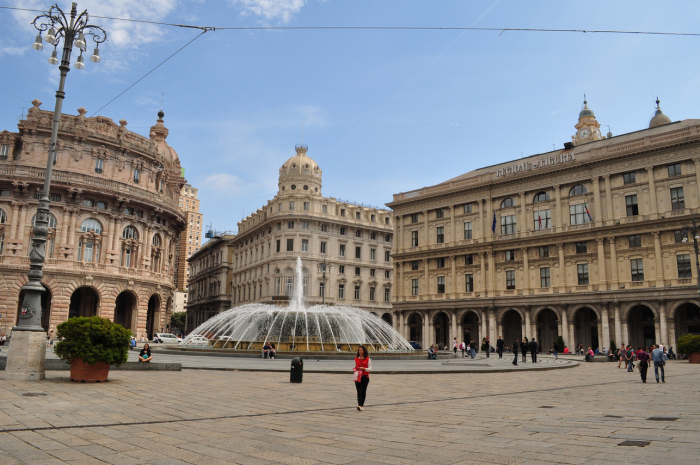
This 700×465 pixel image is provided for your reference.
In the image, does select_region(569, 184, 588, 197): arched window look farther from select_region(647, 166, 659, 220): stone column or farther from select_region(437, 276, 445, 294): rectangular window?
select_region(437, 276, 445, 294): rectangular window

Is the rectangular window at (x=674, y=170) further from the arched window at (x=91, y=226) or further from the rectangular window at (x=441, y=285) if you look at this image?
the arched window at (x=91, y=226)

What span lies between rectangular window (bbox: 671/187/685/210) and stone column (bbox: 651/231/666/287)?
100.0 inches

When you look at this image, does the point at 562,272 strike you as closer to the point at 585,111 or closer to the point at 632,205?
the point at 632,205

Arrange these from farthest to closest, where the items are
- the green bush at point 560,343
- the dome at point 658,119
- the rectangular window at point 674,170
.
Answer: the dome at point 658,119
the green bush at point 560,343
the rectangular window at point 674,170

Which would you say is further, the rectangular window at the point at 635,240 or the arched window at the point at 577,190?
the arched window at the point at 577,190

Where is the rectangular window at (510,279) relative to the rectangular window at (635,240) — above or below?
below

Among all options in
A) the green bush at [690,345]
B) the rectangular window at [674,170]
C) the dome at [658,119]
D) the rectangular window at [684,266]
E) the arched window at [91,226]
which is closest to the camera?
the green bush at [690,345]

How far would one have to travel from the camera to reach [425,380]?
61.2 ft

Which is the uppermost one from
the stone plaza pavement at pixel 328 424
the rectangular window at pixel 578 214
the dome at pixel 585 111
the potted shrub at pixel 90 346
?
the dome at pixel 585 111

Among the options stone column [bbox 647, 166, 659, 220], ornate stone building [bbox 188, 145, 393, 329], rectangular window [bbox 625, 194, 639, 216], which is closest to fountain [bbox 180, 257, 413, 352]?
stone column [bbox 647, 166, 659, 220]

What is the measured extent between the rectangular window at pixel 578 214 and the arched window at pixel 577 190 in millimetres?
1128

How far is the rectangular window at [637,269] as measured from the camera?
43.8m

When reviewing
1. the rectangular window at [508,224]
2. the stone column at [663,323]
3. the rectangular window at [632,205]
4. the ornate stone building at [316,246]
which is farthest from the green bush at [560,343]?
the ornate stone building at [316,246]

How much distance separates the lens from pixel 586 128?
67812 millimetres
